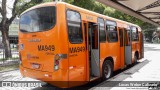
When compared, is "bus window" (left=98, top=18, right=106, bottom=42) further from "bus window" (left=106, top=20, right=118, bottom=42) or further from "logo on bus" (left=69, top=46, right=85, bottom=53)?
"logo on bus" (left=69, top=46, right=85, bottom=53)

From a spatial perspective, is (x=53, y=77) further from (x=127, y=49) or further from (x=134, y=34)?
(x=134, y=34)

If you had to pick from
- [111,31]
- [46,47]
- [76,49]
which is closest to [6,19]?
[111,31]

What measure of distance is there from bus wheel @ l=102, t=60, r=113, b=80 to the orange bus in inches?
1.9

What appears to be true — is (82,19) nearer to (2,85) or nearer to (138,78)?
(138,78)

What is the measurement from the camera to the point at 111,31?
994 centimetres

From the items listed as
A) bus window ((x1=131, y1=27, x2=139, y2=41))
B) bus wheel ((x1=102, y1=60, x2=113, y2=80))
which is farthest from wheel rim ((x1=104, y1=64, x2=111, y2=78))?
bus window ((x1=131, y1=27, x2=139, y2=41))

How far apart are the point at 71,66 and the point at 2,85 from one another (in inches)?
154

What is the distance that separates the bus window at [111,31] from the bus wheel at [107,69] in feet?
3.48

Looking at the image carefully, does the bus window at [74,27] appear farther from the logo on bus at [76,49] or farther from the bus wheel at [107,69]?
the bus wheel at [107,69]

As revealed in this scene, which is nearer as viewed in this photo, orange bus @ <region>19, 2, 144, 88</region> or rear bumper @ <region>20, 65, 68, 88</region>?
rear bumper @ <region>20, 65, 68, 88</region>

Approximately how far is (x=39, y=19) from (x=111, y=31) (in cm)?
390

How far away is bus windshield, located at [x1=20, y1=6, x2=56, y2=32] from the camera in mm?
6906

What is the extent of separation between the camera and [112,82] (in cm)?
866

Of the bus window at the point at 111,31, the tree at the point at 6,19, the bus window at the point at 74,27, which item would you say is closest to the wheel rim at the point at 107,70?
the bus window at the point at 111,31
